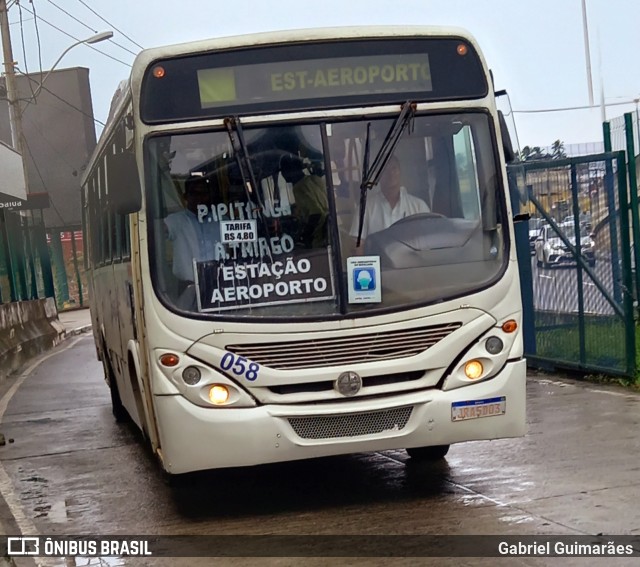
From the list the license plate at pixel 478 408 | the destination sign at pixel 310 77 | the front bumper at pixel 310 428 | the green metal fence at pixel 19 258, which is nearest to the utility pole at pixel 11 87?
the green metal fence at pixel 19 258

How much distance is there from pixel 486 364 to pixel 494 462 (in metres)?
1.63

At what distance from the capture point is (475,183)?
7.77 meters

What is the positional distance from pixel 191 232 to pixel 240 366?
93 centimetres

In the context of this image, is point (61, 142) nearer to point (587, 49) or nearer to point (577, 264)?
point (587, 49)

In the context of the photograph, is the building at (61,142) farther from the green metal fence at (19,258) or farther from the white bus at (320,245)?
the white bus at (320,245)

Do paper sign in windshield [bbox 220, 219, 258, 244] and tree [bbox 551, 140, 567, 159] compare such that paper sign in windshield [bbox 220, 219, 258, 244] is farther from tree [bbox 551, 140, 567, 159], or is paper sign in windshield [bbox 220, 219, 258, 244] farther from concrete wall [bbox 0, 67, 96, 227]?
concrete wall [bbox 0, 67, 96, 227]

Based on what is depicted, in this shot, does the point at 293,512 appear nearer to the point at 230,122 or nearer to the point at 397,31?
the point at 230,122

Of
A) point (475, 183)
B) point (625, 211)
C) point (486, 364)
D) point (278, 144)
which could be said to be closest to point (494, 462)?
point (486, 364)

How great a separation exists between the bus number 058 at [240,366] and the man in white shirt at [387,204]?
1003 millimetres

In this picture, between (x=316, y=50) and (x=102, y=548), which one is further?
(x=316, y=50)

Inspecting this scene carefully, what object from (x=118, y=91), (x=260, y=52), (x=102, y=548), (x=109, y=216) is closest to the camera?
(x=102, y=548)

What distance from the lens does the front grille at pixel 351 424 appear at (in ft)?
24.0

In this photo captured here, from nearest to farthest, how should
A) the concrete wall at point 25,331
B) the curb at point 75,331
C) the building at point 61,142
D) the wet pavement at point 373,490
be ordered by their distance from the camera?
the wet pavement at point 373,490, the concrete wall at point 25,331, the curb at point 75,331, the building at point 61,142

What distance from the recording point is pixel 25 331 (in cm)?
2527
